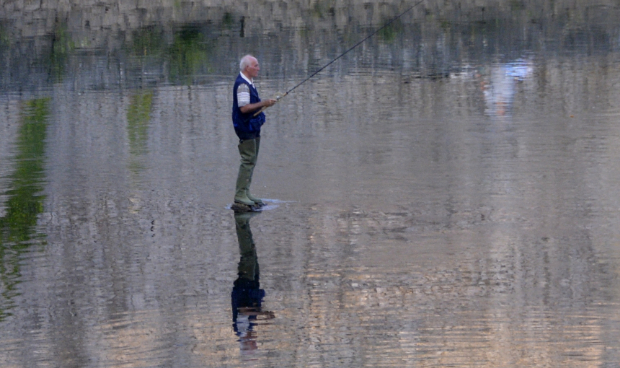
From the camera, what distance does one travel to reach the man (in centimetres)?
1092

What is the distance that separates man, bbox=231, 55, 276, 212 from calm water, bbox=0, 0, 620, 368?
0.77 feet

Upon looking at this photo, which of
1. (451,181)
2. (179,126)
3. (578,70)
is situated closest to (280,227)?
(451,181)

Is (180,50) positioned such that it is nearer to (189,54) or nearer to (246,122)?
(189,54)

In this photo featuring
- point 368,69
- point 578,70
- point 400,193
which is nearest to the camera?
point 400,193

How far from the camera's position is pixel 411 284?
27.4 feet

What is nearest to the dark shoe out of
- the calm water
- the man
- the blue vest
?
the man

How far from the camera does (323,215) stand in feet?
35.2

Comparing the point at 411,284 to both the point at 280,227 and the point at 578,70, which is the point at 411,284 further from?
the point at 578,70

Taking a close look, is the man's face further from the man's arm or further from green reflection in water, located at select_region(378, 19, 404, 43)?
green reflection in water, located at select_region(378, 19, 404, 43)

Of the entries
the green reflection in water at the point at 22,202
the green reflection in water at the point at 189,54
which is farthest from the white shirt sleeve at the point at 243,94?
the green reflection in water at the point at 189,54

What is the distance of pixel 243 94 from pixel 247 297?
124 inches

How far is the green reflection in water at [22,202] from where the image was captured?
899 cm

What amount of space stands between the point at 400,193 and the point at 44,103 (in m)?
9.05

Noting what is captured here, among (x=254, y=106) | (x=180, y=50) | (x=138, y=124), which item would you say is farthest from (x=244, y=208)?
(x=180, y=50)
